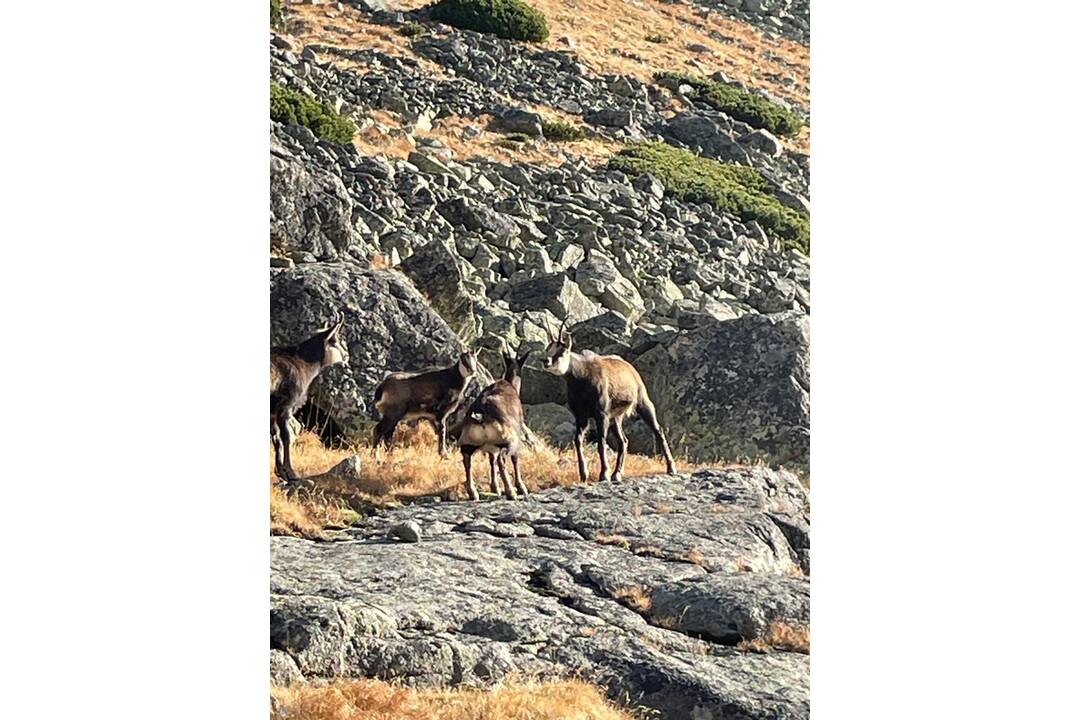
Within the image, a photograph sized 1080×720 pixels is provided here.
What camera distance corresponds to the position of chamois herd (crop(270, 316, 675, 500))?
9.45 meters

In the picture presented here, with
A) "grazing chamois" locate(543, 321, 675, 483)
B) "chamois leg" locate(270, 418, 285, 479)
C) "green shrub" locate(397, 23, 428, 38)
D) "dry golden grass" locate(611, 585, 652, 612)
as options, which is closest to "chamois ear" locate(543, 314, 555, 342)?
"grazing chamois" locate(543, 321, 675, 483)

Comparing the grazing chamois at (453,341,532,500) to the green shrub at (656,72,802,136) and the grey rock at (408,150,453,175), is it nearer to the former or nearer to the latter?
the grey rock at (408,150,453,175)

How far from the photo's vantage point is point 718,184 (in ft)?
34.5

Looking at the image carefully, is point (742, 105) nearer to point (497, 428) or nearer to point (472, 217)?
point (472, 217)

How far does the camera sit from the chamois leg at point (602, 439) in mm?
9844

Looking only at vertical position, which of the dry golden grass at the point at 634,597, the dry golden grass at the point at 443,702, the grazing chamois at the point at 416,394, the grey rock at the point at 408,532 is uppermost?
the grazing chamois at the point at 416,394

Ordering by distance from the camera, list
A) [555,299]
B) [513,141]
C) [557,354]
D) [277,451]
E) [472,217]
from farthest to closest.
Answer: [513,141]
[472,217]
[555,299]
[557,354]
[277,451]

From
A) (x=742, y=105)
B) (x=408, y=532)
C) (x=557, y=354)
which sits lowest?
(x=408, y=532)

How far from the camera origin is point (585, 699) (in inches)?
353

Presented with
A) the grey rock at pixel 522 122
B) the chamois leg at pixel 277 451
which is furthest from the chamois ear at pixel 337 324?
the grey rock at pixel 522 122

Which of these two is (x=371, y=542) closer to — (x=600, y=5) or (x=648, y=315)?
(x=648, y=315)

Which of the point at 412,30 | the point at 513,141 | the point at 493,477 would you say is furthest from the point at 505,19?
the point at 493,477

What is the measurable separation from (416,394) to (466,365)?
335 millimetres

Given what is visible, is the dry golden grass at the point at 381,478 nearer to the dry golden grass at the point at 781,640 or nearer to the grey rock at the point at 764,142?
the dry golden grass at the point at 781,640
